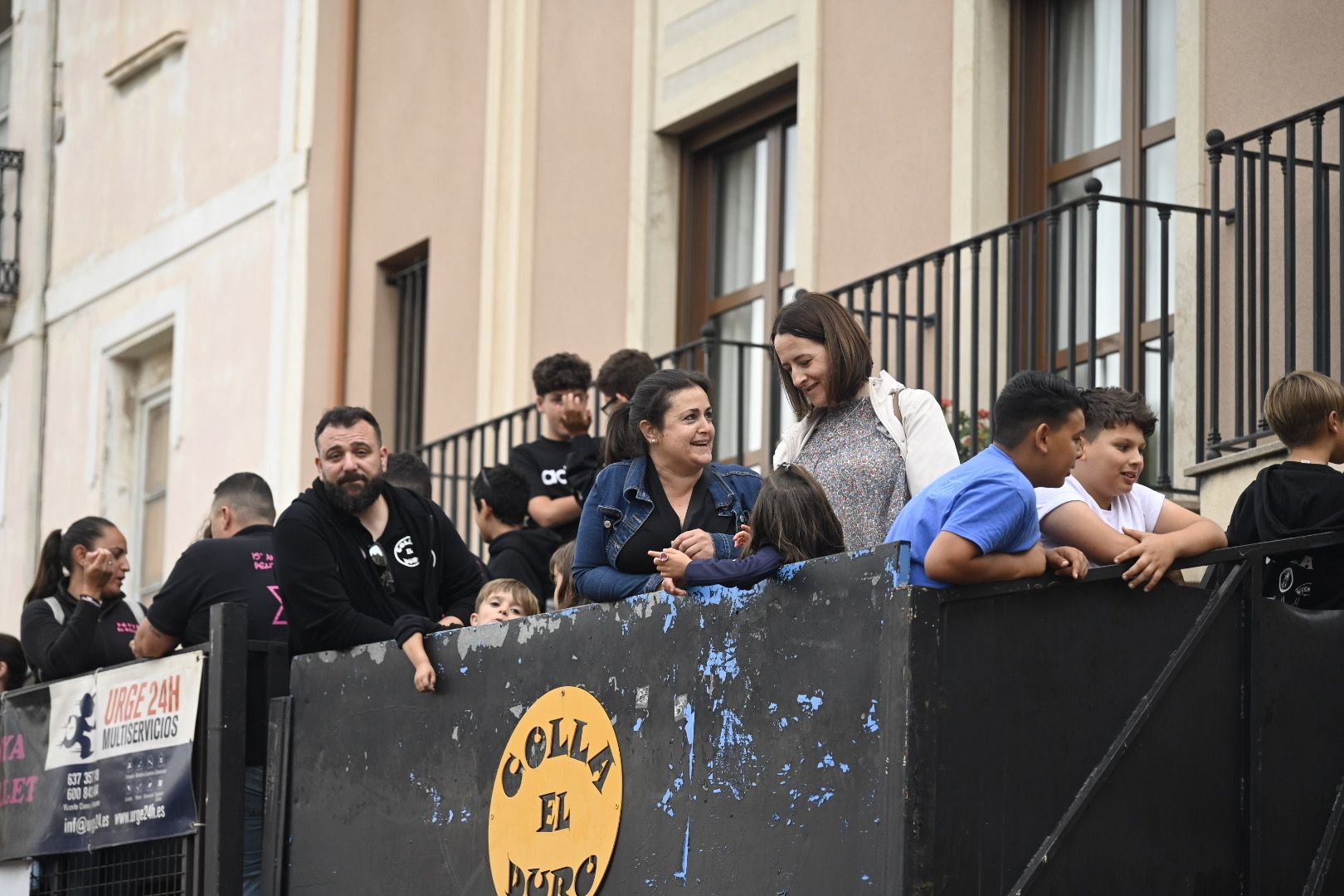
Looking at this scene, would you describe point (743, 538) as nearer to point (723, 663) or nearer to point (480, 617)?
point (723, 663)

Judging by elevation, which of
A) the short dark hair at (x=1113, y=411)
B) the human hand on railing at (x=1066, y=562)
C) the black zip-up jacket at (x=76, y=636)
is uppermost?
the short dark hair at (x=1113, y=411)

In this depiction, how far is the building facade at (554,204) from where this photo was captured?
10.2 metres

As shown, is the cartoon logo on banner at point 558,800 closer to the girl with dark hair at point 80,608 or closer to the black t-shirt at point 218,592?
the black t-shirt at point 218,592

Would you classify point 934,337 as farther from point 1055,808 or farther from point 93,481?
point 93,481

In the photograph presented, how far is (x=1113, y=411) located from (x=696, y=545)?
4.16 ft

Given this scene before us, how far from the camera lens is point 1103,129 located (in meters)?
10.9

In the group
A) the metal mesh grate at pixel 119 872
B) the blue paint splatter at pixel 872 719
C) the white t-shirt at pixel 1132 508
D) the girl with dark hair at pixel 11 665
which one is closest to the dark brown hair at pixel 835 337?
the white t-shirt at pixel 1132 508

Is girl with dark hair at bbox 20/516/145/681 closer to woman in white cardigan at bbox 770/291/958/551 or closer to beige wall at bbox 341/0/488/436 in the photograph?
woman in white cardigan at bbox 770/291/958/551

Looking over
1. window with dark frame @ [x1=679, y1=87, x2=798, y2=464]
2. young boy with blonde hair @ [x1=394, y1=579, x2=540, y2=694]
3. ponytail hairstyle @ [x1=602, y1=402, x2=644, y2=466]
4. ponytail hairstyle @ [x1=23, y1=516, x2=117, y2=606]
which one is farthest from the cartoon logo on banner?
window with dark frame @ [x1=679, y1=87, x2=798, y2=464]

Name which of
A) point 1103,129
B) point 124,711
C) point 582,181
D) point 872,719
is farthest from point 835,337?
point 582,181

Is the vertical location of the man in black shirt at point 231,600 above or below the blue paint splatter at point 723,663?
above

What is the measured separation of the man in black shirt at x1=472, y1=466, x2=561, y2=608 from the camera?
9.10 meters

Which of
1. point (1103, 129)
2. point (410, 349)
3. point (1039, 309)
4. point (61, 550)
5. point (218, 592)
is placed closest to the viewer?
point (218, 592)

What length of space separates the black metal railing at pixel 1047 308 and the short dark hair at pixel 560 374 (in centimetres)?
154
